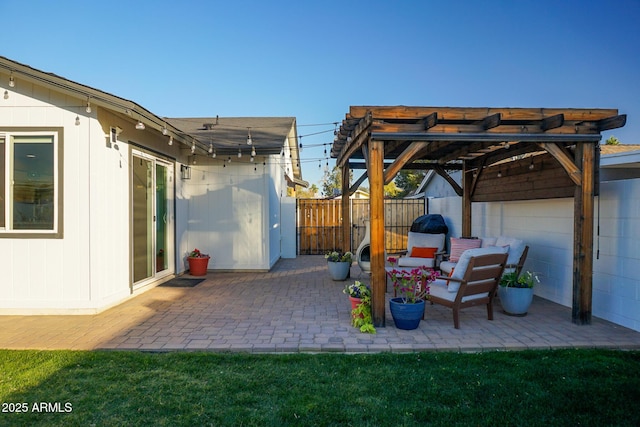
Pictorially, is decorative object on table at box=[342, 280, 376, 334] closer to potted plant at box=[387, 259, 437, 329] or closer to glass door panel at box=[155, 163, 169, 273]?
potted plant at box=[387, 259, 437, 329]

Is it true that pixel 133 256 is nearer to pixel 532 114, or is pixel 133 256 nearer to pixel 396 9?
pixel 532 114

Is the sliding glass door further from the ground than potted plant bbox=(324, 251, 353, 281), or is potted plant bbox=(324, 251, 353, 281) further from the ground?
the sliding glass door

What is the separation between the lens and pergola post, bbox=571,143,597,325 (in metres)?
4.45

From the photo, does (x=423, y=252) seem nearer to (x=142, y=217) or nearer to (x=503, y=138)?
(x=503, y=138)

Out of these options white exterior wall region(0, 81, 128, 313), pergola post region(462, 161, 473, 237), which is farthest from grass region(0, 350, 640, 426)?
pergola post region(462, 161, 473, 237)

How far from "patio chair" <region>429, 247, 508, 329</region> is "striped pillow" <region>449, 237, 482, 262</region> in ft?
6.71

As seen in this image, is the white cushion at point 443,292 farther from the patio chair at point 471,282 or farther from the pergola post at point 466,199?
the pergola post at point 466,199

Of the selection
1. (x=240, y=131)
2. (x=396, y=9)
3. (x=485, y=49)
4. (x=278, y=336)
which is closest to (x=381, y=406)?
(x=278, y=336)

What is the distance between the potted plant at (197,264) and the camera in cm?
777

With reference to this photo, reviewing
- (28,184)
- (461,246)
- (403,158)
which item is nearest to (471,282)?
(403,158)

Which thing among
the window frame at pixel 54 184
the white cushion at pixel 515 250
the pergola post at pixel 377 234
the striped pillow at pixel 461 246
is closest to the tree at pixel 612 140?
the striped pillow at pixel 461 246

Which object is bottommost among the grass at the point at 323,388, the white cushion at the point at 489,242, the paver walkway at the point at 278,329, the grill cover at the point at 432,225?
the paver walkway at the point at 278,329

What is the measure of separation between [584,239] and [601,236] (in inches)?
20.5

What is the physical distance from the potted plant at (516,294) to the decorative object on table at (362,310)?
183 cm
